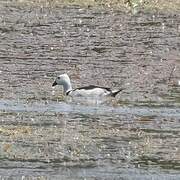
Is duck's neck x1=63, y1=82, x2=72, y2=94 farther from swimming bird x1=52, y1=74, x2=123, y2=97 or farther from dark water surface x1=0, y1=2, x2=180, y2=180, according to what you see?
dark water surface x1=0, y1=2, x2=180, y2=180

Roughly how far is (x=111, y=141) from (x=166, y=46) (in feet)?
29.9

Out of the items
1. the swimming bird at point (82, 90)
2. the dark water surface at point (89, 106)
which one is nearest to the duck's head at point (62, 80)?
the swimming bird at point (82, 90)

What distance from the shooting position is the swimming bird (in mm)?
16014

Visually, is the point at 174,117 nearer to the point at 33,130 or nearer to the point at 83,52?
the point at 33,130

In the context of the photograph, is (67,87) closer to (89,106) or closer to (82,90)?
(82,90)

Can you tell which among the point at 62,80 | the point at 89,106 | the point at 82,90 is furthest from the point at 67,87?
the point at 89,106

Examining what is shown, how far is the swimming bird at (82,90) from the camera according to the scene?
16.0 metres

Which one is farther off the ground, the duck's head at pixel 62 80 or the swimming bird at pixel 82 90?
the duck's head at pixel 62 80

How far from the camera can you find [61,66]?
18.7 meters

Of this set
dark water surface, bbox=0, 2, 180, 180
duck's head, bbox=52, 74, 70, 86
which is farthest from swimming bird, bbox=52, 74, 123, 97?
dark water surface, bbox=0, 2, 180, 180

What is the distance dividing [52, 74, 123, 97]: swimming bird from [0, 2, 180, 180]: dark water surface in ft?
A: 0.63

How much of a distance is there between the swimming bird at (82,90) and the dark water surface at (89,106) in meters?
0.19

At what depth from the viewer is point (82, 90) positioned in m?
16.5

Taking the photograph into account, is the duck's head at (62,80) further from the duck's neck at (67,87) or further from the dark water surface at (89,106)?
the dark water surface at (89,106)
